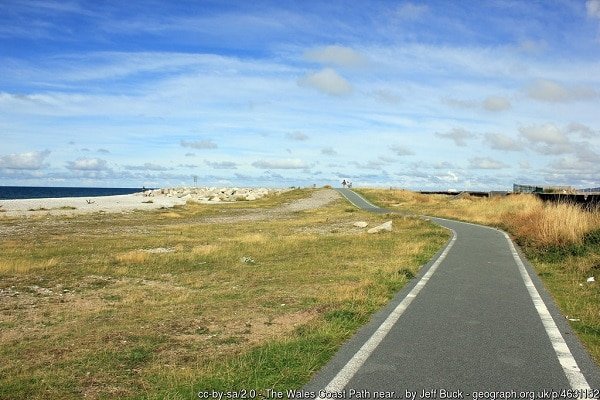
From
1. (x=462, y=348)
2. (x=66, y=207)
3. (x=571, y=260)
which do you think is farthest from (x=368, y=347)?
(x=66, y=207)

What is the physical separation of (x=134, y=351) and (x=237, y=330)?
5.51 feet

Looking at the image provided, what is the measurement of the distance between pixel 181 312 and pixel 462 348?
17.5 feet

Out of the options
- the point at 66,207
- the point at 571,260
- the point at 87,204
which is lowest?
the point at 571,260

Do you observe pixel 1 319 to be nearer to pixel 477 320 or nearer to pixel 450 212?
pixel 477 320

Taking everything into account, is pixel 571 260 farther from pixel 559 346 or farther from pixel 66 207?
pixel 66 207

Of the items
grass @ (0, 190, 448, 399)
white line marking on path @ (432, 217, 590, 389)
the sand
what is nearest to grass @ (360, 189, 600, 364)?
white line marking on path @ (432, 217, 590, 389)

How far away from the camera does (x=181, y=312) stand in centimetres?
970

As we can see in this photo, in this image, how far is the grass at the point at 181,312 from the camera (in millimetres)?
6004

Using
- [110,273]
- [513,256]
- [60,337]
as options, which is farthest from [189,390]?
[513,256]

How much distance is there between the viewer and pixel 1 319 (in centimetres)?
945

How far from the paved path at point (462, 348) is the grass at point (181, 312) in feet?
1.45

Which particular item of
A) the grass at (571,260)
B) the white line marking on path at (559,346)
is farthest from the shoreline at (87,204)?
the white line marking on path at (559,346)

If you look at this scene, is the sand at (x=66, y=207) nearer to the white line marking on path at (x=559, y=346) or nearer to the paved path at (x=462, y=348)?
the paved path at (x=462, y=348)

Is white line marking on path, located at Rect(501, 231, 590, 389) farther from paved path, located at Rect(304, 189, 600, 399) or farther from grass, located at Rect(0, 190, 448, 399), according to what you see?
grass, located at Rect(0, 190, 448, 399)
